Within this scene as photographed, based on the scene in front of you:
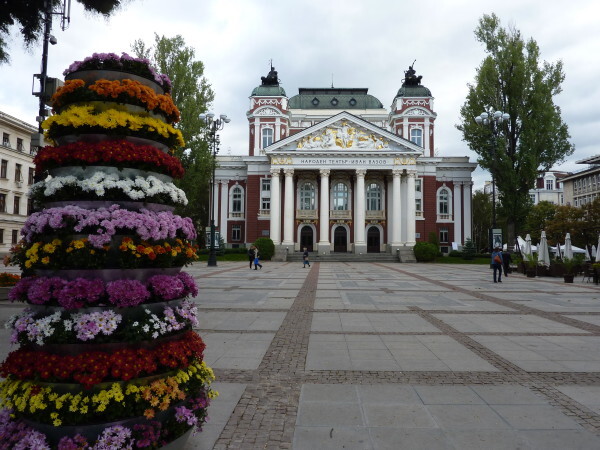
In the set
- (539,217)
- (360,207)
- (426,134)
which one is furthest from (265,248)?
(539,217)

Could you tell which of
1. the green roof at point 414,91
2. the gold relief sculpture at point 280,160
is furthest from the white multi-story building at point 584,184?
the gold relief sculpture at point 280,160

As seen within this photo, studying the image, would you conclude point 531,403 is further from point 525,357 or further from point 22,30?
point 22,30

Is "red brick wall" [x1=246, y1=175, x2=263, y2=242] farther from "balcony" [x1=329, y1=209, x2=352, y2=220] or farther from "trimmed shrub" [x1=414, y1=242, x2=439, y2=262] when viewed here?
"trimmed shrub" [x1=414, y1=242, x2=439, y2=262]

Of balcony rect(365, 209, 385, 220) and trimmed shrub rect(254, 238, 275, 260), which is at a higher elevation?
balcony rect(365, 209, 385, 220)

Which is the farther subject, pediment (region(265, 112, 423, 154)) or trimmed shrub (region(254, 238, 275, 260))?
pediment (region(265, 112, 423, 154))

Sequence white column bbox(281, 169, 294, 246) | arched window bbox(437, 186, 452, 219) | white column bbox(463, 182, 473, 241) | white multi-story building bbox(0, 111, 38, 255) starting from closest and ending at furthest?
white multi-story building bbox(0, 111, 38, 255) < white column bbox(281, 169, 294, 246) < white column bbox(463, 182, 473, 241) < arched window bbox(437, 186, 452, 219)

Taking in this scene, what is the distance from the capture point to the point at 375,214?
169ft

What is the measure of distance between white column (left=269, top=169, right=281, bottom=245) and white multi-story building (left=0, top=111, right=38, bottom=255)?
26694mm

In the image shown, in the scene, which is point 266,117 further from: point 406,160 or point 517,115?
point 517,115

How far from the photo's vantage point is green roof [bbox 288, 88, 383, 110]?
6247 cm

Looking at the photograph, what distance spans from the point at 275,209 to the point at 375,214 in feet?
41.8

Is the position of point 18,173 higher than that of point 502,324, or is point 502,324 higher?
point 18,173

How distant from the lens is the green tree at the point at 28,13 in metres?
6.06

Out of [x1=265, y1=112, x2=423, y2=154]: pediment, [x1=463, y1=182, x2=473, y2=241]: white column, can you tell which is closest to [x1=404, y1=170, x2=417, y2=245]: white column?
[x1=265, y1=112, x2=423, y2=154]: pediment
